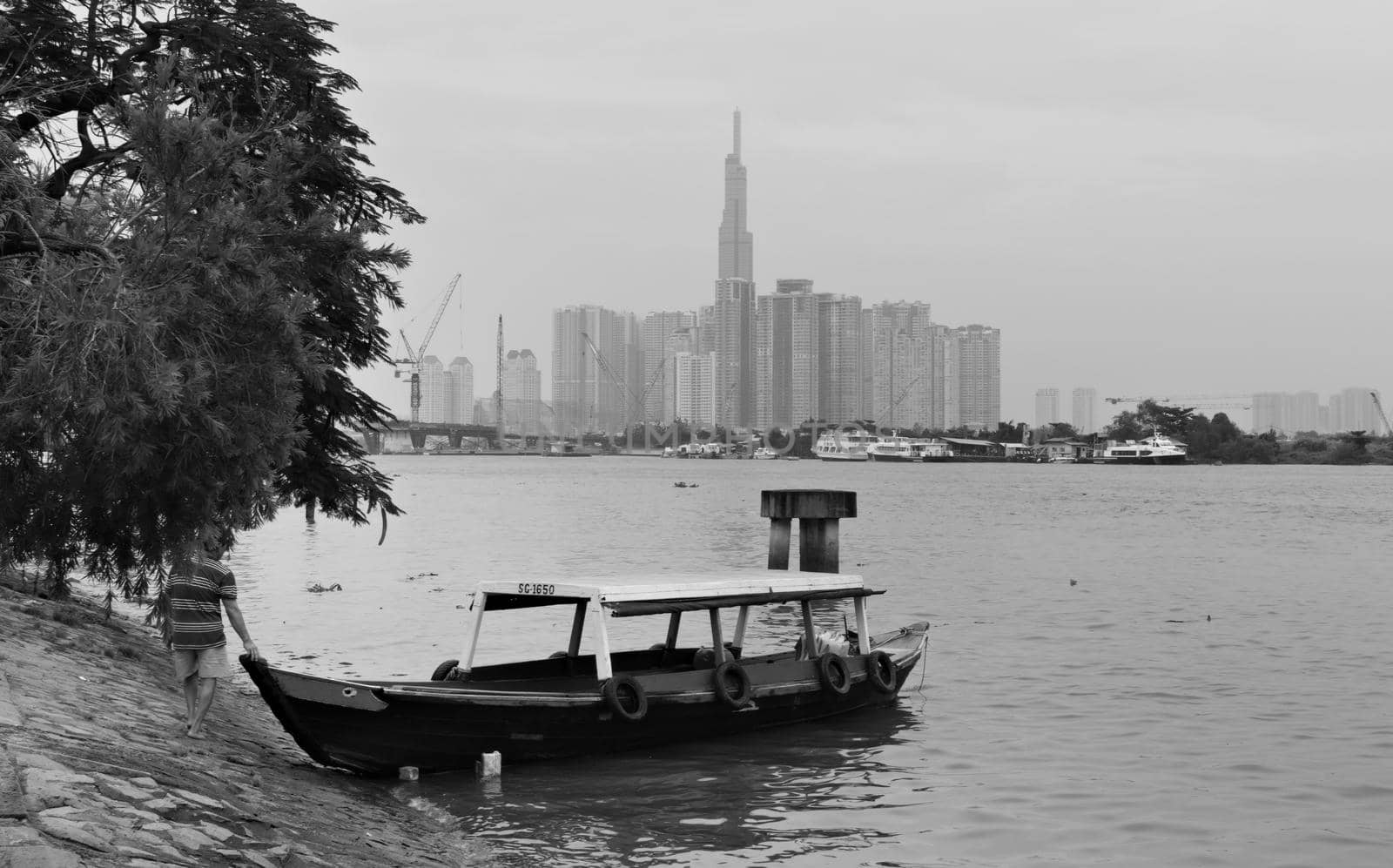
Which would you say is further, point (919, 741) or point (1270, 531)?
point (1270, 531)

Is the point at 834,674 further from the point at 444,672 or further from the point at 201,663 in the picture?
the point at 201,663

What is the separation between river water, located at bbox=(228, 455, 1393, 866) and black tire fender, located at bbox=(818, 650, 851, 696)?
46 cm

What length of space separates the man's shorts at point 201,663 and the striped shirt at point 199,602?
0.20ft

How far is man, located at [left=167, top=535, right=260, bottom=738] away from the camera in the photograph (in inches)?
411

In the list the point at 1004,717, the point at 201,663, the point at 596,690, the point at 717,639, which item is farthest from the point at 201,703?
the point at 1004,717

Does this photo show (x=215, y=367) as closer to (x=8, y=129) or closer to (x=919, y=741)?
(x=8, y=129)

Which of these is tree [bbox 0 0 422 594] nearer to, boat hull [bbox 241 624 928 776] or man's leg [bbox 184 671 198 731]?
man's leg [bbox 184 671 198 731]

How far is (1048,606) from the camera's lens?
28750 mm

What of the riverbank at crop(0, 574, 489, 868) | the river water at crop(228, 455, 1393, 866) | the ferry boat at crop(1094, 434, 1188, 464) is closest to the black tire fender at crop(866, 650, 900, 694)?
the river water at crop(228, 455, 1393, 866)

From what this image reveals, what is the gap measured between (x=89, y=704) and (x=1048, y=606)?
22191 millimetres

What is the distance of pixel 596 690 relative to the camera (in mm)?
13375

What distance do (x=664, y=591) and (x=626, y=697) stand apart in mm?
1122

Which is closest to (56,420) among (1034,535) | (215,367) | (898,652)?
(215,367)

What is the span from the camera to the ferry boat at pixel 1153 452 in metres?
182
